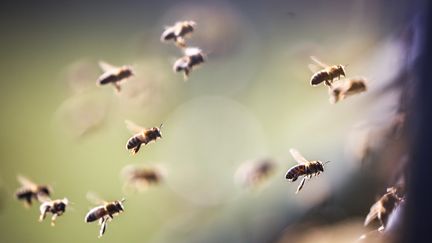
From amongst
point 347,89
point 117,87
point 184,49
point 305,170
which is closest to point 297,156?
point 305,170

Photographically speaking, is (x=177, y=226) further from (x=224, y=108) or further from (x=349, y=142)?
(x=349, y=142)

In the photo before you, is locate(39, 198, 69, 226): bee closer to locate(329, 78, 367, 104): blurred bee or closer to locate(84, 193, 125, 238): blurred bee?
locate(84, 193, 125, 238): blurred bee

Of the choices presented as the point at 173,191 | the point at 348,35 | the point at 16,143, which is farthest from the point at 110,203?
the point at 348,35

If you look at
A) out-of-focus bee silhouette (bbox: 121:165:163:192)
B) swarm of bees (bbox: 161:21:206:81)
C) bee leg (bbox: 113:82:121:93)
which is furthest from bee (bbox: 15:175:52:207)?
swarm of bees (bbox: 161:21:206:81)

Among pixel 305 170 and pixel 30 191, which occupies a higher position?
pixel 30 191

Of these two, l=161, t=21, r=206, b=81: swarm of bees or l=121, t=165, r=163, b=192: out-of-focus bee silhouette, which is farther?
l=121, t=165, r=163, b=192: out-of-focus bee silhouette

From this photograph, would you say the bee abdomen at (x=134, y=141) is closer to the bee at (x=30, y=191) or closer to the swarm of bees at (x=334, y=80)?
the bee at (x=30, y=191)

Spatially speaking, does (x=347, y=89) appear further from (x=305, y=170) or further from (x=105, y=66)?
(x=105, y=66)
